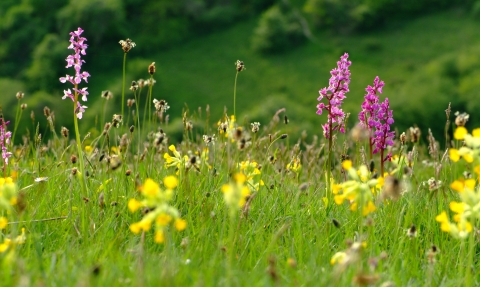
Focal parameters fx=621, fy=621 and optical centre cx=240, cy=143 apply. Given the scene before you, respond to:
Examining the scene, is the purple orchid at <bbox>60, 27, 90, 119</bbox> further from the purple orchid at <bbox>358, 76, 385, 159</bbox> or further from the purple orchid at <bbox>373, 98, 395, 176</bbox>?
the purple orchid at <bbox>373, 98, 395, 176</bbox>

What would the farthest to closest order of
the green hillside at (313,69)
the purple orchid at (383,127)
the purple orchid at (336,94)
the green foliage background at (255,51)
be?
the green foliage background at (255,51), the green hillside at (313,69), the purple orchid at (383,127), the purple orchid at (336,94)

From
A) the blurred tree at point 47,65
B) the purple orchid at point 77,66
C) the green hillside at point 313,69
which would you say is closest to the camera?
the purple orchid at point 77,66

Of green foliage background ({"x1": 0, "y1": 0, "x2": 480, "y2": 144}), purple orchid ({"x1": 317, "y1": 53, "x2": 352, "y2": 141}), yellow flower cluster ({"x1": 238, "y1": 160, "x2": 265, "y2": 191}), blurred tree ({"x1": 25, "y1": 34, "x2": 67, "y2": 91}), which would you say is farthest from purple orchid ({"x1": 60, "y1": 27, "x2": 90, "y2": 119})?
blurred tree ({"x1": 25, "y1": 34, "x2": 67, "y2": 91})

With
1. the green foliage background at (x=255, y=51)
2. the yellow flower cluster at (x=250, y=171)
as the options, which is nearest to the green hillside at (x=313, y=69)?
the green foliage background at (x=255, y=51)

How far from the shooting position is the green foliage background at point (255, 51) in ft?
245

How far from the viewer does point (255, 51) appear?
3447 inches

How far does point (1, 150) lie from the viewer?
4758 millimetres

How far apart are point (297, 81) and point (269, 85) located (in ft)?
13.5

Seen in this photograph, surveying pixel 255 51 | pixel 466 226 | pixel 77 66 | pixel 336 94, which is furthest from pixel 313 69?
pixel 466 226

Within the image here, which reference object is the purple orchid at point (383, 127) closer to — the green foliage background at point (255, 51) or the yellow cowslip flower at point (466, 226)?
the yellow cowslip flower at point (466, 226)

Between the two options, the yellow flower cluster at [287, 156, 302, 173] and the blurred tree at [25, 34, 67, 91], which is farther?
the blurred tree at [25, 34, 67, 91]

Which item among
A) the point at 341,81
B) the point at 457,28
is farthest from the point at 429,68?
the point at 341,81

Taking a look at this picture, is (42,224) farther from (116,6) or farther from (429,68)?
(116,6)

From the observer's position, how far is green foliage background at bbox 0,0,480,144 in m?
74.8
